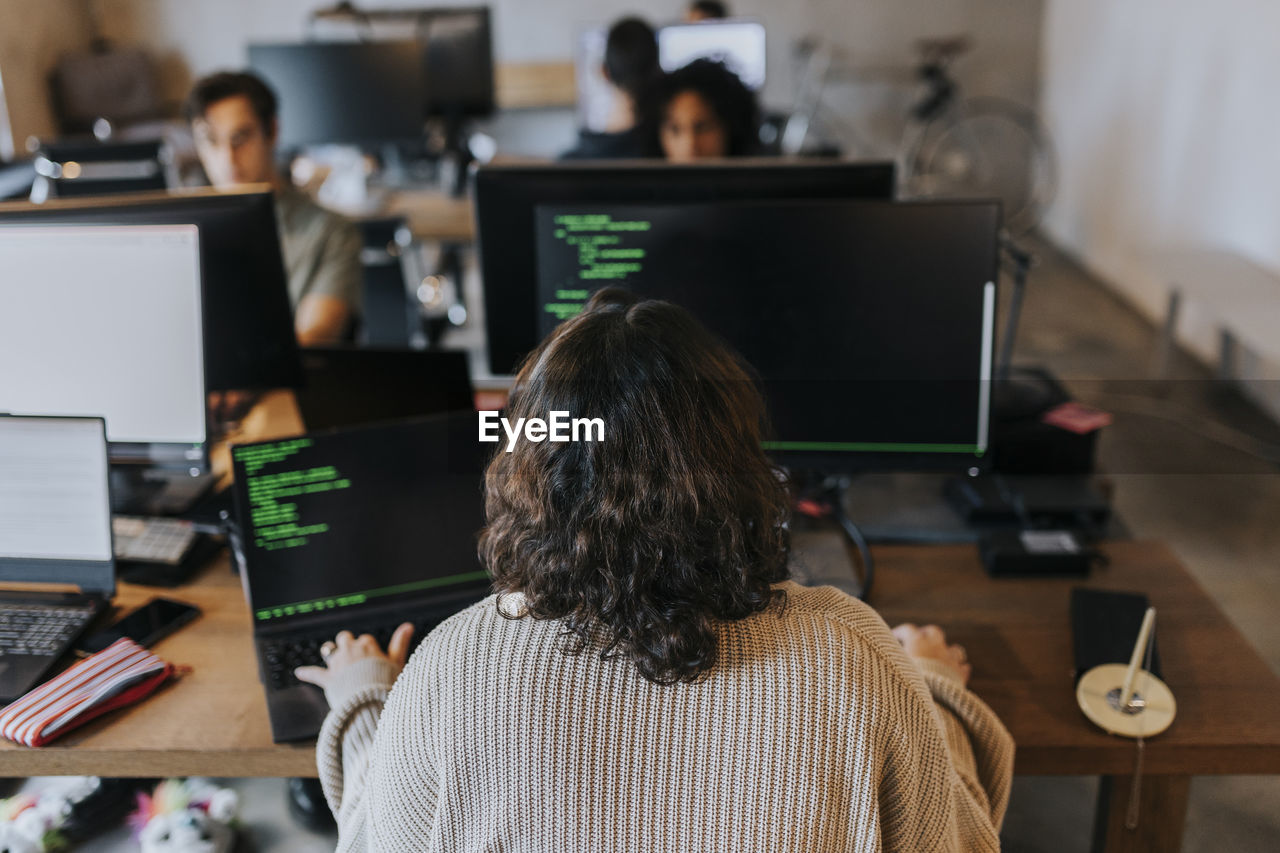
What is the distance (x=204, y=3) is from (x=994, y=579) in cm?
638

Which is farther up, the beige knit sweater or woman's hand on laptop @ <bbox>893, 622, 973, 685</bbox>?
the beige knit sweater

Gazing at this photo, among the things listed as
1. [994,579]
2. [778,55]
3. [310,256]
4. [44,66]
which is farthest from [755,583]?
[44,66]

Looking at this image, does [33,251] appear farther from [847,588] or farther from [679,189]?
[847,588]

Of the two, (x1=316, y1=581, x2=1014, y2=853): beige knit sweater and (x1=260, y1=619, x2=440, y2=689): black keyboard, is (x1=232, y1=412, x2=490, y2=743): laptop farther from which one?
(x1=316, y1=581, x2=1014, y2=853): beige knit sweater

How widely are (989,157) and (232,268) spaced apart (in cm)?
557

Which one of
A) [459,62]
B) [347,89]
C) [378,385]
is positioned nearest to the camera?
[378,385]

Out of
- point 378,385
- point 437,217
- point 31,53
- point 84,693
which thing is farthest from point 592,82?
point 84,693

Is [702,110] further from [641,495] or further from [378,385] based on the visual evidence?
[641,495]

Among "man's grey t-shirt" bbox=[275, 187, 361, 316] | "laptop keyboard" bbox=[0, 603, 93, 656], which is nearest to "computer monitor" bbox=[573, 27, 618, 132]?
"man's grey t-shirt" bbox=[275, 187, 361, 316]

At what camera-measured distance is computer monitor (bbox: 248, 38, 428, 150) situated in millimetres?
3916

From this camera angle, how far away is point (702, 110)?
2.31 m

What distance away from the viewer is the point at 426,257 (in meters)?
5.12

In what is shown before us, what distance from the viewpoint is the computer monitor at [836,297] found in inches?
53.3

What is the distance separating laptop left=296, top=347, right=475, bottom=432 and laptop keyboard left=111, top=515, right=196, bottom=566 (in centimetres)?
28
